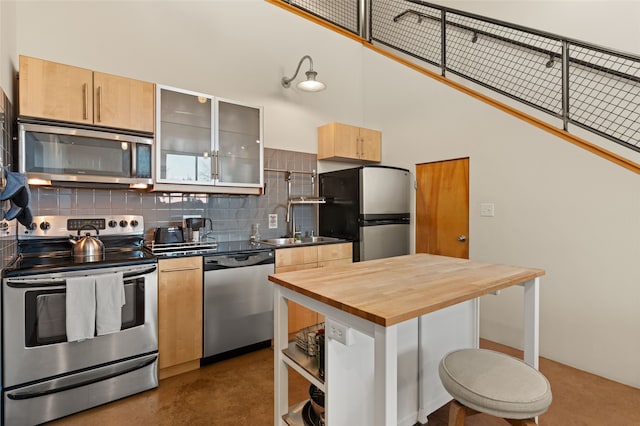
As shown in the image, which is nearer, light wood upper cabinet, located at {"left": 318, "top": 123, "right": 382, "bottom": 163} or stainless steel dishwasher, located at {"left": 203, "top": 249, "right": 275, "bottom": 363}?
stainless steel dishwasher, located at {"left": 203, "top": 249, "right": 275, "bottom": 363}

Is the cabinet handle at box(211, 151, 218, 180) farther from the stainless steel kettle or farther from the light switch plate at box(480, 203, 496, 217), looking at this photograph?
the light switch plate at box(480, 203, 496, 217)

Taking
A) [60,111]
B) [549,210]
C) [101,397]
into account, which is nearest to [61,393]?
[101,397]

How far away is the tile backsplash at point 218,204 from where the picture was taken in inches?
95.3

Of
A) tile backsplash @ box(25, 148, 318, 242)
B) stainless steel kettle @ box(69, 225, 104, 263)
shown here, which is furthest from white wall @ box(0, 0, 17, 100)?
stainless steel kettle @ box(69, 225, 104, 263)

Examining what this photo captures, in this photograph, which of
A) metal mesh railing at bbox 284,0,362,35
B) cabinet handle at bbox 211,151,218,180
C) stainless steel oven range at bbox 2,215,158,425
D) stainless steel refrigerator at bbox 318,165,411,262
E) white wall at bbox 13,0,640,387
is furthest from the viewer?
metal mesh railing at bbox 284,0,362,35

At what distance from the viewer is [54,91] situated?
2.11 metres

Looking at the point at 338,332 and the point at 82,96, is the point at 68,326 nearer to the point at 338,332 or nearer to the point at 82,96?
the point at 82,96

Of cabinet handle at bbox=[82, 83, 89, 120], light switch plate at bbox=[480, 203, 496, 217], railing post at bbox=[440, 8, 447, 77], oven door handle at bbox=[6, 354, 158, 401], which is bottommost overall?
oven door handle at bbox=[6, 354, 158, 401]

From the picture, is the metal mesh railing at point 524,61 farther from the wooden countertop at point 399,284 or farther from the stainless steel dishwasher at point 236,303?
the stainless steel dishwasher at point 236,303

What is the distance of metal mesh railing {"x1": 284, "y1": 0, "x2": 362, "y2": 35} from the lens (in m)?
4.20

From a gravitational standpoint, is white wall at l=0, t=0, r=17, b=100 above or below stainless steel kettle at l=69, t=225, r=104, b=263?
above

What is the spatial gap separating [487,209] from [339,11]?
3.50 m

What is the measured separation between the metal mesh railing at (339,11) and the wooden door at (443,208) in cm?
239

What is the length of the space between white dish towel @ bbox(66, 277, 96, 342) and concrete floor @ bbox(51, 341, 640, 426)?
0.53 m
